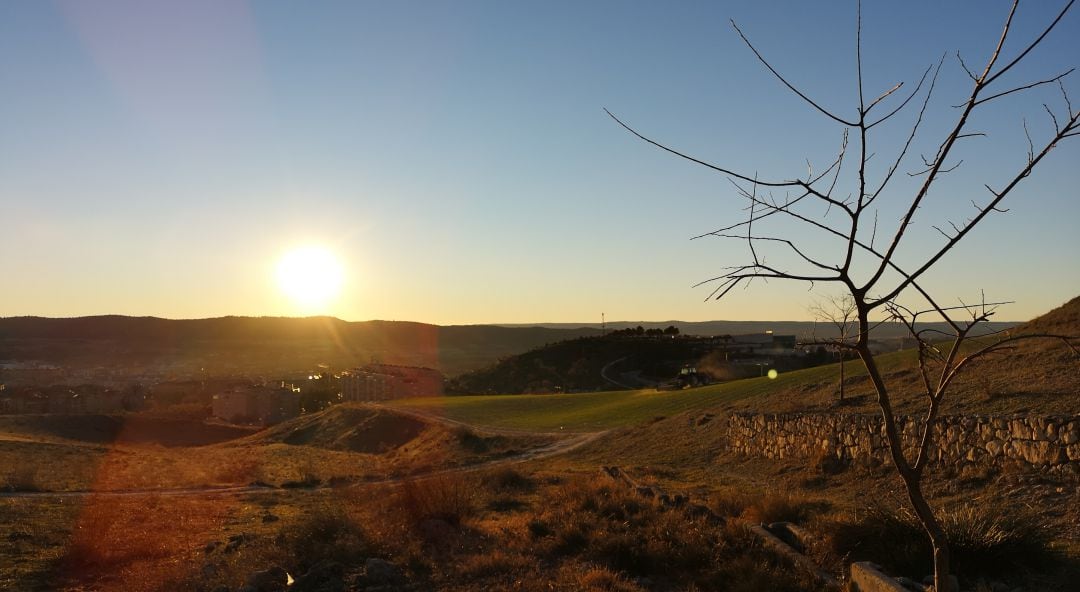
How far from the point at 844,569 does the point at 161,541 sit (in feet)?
42.4

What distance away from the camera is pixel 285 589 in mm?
11305

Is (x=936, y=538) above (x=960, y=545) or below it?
above

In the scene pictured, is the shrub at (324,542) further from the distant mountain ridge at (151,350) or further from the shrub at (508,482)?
the distant mountain ridge at (151,350)

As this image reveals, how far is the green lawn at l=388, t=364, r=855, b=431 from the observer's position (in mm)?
41219

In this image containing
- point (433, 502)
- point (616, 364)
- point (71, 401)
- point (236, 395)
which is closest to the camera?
point (433, 502)

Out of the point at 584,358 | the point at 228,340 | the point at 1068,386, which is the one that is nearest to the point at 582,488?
the point at 1068,386

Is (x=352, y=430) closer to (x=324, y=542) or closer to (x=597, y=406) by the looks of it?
(x=597, y=406)

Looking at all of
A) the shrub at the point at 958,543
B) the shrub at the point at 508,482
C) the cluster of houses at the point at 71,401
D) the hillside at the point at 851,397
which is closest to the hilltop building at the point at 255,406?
the cluster of houses at the point at 71,401

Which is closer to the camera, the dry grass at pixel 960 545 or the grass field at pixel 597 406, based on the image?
the dry grass at pixel 960 545

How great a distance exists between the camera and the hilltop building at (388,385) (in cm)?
8400

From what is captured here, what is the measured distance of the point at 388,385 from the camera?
8462 cm

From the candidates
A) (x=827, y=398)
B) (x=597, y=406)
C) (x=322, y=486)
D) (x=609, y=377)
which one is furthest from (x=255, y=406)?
(x=827, y=398)

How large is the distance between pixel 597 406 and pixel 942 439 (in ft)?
123

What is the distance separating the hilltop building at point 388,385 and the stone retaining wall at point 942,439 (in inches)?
2491
